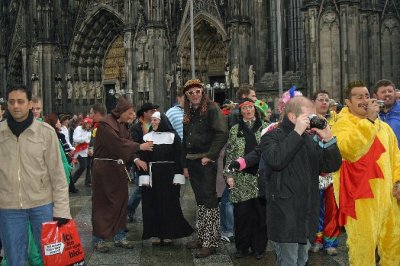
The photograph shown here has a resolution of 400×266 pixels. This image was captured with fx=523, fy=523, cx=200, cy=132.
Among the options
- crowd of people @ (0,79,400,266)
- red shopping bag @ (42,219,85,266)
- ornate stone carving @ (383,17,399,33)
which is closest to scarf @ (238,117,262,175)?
crowd of people @ (0,79,400,266)

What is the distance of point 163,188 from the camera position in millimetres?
7145

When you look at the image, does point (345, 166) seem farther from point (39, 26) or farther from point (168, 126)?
point (39, 26)

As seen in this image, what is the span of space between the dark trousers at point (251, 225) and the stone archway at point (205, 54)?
19941mm

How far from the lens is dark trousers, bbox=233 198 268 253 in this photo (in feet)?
21.1

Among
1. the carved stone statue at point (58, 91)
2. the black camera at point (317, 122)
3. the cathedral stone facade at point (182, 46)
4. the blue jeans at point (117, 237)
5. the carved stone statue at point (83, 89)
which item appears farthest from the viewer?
the carved stone statue at point (83, 89)

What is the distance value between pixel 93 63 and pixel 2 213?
30367 mm

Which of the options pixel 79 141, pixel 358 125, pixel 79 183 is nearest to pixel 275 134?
pixel 358 125

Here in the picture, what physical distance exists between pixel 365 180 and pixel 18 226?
298 centimetres

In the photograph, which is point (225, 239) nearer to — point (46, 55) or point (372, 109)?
point (372, 109)

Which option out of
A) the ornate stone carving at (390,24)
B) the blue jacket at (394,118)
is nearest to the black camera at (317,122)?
the blue jacket at (394,118)

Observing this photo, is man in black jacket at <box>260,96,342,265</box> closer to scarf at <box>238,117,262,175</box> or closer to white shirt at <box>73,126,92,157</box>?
scarf at <box>238,117,262,175</box>

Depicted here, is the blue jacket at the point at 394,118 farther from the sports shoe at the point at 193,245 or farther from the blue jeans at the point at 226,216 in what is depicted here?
the sports shoe at the point at 193,245

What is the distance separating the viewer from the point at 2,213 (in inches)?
171

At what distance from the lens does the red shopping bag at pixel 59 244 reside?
4125mm
